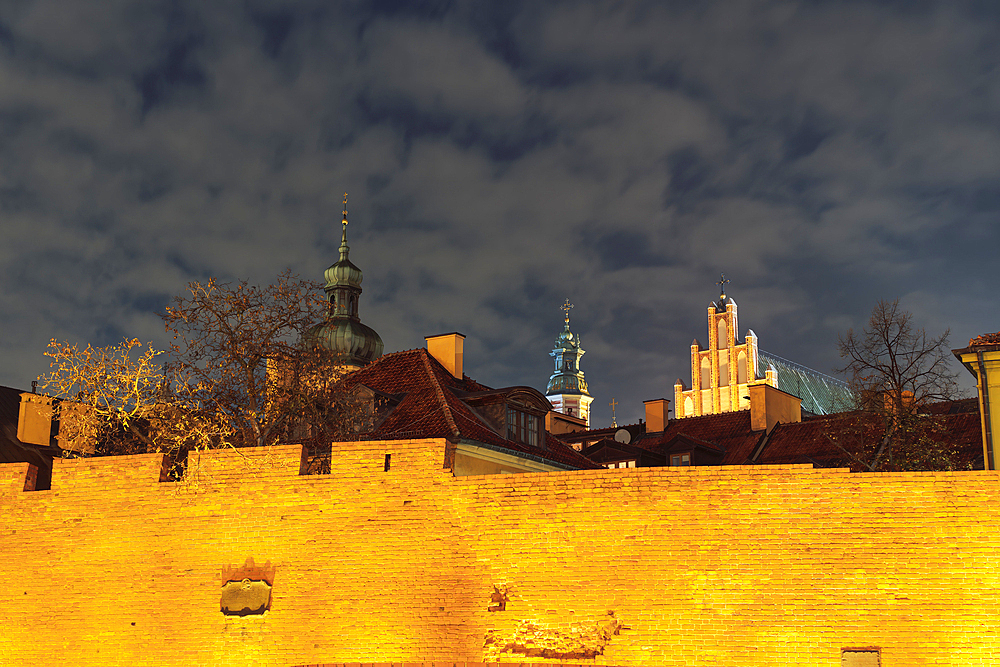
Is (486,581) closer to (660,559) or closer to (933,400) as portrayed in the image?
(660,559)

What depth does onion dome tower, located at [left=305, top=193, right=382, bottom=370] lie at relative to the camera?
139 feet

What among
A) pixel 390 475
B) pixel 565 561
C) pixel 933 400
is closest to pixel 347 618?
pixel 390 475

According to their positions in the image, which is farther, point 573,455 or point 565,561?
point 573,455

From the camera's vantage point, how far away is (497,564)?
49.0ft

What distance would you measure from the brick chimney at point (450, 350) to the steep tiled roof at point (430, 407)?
1.09ft

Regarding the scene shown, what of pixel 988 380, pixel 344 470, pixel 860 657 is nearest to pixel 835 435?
pixel 988 380

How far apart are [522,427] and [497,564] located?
11.9 metres

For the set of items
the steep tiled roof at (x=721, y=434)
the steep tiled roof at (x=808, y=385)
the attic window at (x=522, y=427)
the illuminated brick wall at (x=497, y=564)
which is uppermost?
the steep tiled roof at (x=808, y=385)

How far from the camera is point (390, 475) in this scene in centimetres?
1570

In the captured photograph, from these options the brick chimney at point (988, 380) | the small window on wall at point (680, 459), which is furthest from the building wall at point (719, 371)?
the brick chimney at point (988, 380)

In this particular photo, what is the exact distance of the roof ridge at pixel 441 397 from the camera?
75.5ft

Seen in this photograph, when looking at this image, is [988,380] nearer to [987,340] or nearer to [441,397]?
[987,340]

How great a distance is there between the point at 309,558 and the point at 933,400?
19378 mm

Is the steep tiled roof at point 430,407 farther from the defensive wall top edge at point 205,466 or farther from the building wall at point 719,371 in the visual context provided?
the building wall at point 719,371
